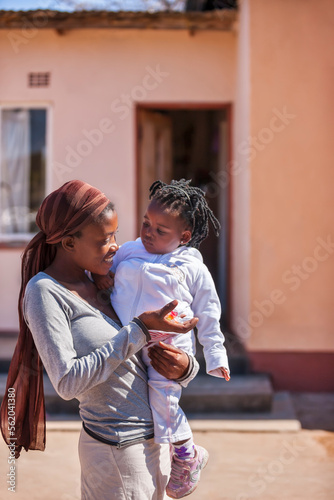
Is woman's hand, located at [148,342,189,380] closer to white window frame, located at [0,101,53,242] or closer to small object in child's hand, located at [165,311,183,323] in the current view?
small object in child's hand, located at [165,311,183,323]

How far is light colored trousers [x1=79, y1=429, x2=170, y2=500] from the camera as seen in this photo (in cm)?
178

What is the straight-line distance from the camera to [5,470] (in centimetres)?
431

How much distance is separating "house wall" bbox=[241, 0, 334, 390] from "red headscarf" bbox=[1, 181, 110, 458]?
169 inches

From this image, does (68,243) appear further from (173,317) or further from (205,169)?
(205,169)

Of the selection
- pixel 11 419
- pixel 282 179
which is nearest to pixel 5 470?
pixel 11 419

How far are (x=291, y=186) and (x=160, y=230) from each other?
166 inches

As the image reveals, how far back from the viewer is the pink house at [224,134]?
19.7 feet

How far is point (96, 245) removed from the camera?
1.82 m

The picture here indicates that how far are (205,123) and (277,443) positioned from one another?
6.95 metres

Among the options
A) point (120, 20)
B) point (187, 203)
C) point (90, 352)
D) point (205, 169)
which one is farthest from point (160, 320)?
point (205, 169)

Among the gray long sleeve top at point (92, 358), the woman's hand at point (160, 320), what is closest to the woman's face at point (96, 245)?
A: the gray long sleeve top at point (92, 358)

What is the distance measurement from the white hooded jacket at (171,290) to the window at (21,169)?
5.37m

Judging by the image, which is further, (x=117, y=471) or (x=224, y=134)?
(x=224, y=134)

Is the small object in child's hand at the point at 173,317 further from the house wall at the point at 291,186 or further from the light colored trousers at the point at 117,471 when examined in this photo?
the house wall at the point at 291,186
